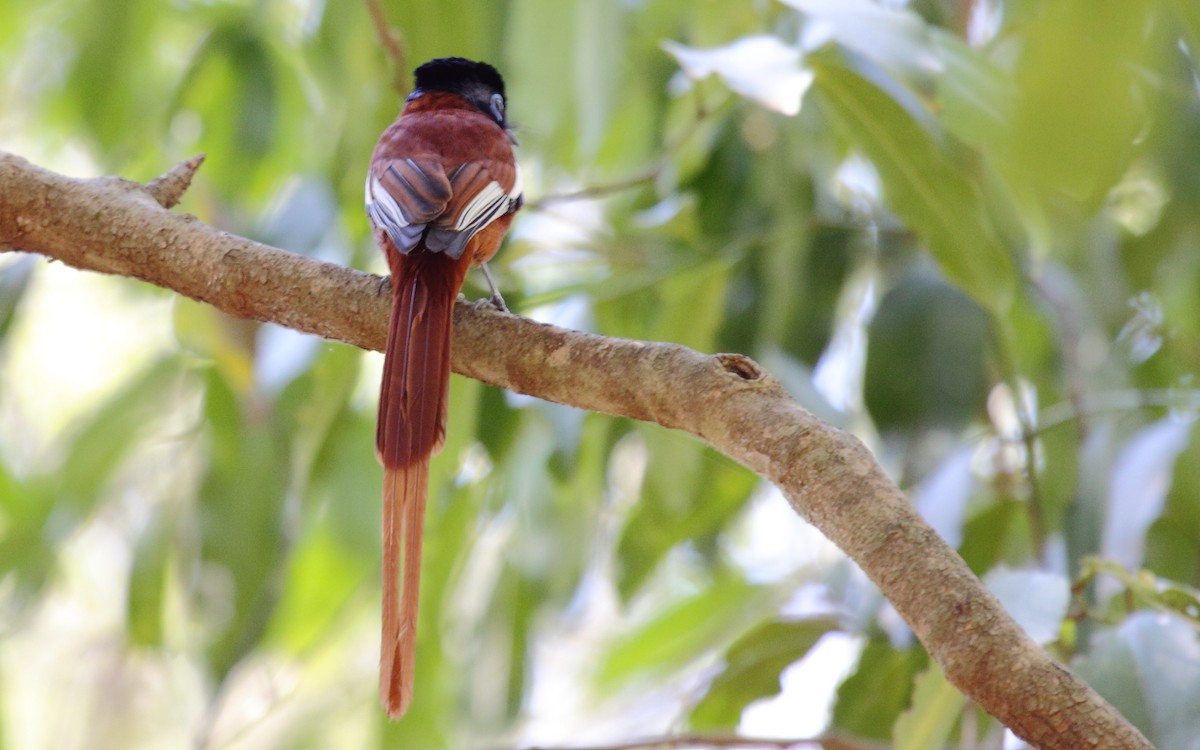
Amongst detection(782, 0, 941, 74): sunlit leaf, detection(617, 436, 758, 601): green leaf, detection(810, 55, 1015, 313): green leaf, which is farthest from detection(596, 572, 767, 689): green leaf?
detection(782, 0, 941, 74): sunlit leaf

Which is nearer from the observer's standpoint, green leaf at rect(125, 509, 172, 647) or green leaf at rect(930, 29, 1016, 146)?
green leaf at rect(930, 29, 1016, 146)

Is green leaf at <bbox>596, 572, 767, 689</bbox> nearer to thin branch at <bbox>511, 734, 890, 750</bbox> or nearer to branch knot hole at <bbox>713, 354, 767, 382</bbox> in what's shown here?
thin branch at <bbox>511, 734, 890, 750</bbox>

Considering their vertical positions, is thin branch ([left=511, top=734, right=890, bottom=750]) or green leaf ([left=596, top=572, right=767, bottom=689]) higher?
thin branch ([left=511, top=734, right=890, bottom=750])

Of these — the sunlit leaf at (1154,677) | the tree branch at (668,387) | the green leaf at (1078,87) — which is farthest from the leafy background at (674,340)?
the green leaf at (1078,87)

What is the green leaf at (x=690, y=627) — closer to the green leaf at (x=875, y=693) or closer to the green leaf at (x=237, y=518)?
the green leaf at (x=875, y=693)

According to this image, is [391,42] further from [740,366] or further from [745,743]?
[745,743]

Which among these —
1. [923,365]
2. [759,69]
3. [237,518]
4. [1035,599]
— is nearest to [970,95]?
[759,69]
